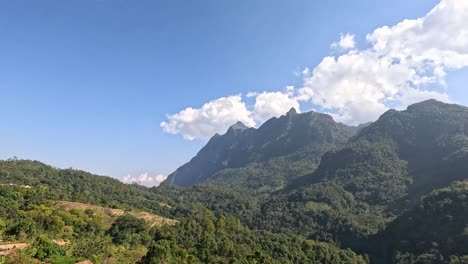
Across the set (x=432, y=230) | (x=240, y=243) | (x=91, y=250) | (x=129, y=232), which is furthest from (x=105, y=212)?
(x=432, y=230)

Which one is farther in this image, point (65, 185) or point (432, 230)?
point (65, 185)

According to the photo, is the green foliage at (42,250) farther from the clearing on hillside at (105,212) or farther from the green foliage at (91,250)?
the clearing on hillside at (105,212)

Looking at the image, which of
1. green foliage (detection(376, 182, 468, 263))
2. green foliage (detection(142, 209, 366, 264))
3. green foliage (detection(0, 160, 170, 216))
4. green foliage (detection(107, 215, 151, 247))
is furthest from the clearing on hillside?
green foliage (detection(376, 182, 468, 263))

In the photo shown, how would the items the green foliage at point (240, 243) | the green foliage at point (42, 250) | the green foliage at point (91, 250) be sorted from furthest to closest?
the green foliage at point (240, 243)
the green foliage at point (91, 250)
the green foliage at point (42, 250)

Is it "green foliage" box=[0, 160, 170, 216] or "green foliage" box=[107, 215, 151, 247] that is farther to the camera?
"green foliage" box=[0, 160, 170, 216]

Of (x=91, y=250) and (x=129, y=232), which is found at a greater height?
(x=129, y=232)

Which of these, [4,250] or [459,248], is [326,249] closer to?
[459,248]

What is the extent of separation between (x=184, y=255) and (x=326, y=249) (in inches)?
2668

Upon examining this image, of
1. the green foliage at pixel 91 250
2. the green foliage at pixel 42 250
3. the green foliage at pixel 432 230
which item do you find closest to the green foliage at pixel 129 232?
the green foliage at pixel 91 250

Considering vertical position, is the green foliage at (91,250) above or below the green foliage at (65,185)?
below

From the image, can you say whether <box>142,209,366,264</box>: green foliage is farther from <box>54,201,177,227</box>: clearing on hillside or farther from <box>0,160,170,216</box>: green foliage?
<box>0,160,170,216</box>: green foliage

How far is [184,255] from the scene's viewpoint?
77000mm

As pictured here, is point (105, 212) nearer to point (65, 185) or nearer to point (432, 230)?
point (65, 185)

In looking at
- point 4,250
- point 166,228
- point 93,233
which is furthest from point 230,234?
point 4,250
